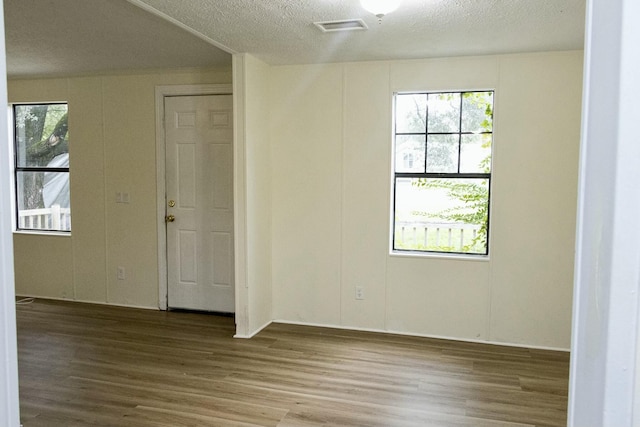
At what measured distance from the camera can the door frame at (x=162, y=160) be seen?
15.8 ft

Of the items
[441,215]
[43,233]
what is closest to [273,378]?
[441,215]

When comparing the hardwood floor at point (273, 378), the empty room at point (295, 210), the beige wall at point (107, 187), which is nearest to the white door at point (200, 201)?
the empty room at point (295, 210)

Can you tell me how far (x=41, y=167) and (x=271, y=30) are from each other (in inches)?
142

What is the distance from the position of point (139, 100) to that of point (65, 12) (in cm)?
183

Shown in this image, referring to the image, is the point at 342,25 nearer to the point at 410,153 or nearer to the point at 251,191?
the point at 410,153

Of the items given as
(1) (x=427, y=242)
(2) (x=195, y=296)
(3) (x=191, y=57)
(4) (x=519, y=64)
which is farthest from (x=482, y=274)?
(3) (x=191, y=57)

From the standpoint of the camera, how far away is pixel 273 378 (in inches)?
134

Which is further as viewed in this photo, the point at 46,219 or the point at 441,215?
the point at 46,219

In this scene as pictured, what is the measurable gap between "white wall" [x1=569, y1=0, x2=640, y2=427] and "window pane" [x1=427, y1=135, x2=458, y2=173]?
3675mm

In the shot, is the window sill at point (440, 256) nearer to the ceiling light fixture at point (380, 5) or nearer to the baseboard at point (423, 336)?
the baseboard at point (423, 336)

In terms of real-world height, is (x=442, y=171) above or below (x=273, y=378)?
above

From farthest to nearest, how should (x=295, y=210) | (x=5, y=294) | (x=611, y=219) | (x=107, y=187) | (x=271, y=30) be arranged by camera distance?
(x=107, y=187) → (x=295, y=210) → (x=271, y=30) → (x=5, y=294) → (x=611, y=219)

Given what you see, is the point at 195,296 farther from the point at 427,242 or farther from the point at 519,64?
the point at 519,64

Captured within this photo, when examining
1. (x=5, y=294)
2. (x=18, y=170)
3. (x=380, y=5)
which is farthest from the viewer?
(x=18, y=170)
